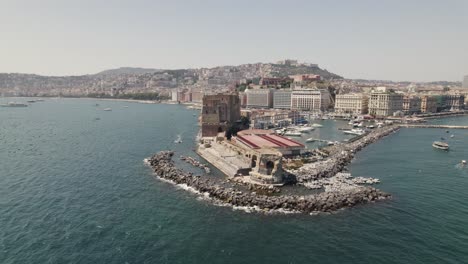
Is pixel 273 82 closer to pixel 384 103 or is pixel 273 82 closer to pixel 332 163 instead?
pixel 384 103

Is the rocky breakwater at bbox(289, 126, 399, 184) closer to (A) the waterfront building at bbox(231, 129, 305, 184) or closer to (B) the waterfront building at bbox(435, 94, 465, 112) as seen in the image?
(A) the waterfront building at bbox(231, 129, 305, 184)

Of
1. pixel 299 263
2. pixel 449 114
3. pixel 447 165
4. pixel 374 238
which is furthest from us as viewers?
pixel 449 114

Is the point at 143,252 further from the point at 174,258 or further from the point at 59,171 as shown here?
the point at 59,171

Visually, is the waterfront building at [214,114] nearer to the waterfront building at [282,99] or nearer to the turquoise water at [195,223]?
the turquoise water at [195,223]

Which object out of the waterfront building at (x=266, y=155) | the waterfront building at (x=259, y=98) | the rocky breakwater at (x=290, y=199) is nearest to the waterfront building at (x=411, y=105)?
the waterfront building at (x=259, y=98)

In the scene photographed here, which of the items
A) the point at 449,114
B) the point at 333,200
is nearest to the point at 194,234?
the point at 333,200

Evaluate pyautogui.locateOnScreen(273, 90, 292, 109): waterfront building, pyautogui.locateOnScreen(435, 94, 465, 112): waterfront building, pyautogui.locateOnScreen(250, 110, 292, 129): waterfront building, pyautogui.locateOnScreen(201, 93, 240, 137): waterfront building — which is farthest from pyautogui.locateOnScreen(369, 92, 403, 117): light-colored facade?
pyautogui.locateOnScreen(201, 93, 240, 137): waterfront building
